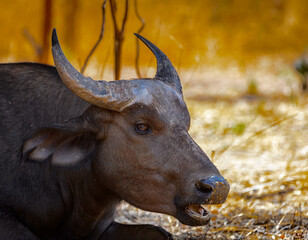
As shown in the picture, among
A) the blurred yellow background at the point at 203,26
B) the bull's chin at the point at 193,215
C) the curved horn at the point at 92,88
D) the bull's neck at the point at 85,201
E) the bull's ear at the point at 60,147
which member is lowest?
the blurred yellow background at the point at 203,26

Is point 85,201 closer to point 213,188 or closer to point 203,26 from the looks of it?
point 213,188

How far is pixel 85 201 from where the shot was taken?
10.4 feet

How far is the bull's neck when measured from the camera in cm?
312

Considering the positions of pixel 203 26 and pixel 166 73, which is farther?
pixel 203 26

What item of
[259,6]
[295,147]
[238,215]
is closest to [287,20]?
[259,6]

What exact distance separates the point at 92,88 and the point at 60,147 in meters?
0.39

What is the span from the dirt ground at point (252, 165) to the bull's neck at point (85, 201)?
68 centimetres

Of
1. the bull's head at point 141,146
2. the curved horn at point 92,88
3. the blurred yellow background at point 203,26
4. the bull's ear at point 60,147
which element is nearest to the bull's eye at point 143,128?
the bull's head at point 141,146

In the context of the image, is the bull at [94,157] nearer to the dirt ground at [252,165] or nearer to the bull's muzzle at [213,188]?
the bull's muzzle at [213,188]

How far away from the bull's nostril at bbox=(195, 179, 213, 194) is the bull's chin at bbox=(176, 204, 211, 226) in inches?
5.1

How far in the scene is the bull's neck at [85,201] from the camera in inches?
123

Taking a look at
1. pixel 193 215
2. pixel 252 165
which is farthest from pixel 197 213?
pixel 252 165

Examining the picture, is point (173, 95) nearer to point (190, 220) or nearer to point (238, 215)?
point (190, 220)

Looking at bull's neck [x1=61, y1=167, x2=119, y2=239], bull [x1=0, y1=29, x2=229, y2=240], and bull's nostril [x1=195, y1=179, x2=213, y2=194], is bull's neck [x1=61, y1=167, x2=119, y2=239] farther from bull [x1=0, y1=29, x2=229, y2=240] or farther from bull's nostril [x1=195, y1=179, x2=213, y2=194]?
bull's nostril [x1=195, y1=179, x2=213, y2=194]
